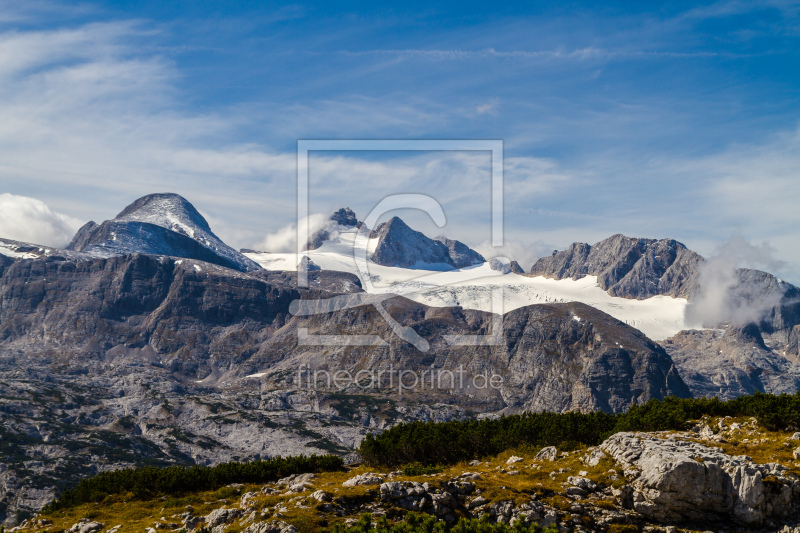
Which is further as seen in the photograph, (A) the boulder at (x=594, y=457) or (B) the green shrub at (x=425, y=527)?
(A) the boulder at (x=594, y=457)

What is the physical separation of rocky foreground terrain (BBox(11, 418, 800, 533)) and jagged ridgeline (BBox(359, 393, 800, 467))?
44.7ft

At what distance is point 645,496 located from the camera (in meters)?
66.2

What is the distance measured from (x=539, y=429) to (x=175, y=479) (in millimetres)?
51044

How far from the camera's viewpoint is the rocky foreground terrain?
62.3 metres

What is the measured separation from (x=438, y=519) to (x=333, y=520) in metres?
10.0

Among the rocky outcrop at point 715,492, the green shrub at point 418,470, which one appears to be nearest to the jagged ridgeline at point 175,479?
the green shrub at point 418,470

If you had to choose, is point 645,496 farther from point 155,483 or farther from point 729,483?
→ point 155,483

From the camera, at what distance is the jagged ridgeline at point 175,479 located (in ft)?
262

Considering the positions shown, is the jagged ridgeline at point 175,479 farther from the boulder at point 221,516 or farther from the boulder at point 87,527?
the boulder at point 221,516

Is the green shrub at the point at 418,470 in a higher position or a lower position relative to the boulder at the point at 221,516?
higher

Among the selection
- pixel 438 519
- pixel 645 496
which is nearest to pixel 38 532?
pixel 438 519

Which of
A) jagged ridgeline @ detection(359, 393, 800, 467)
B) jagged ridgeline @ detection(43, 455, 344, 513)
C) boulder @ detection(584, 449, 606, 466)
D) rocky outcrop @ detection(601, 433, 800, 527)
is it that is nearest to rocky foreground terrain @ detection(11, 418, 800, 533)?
rocky outcrop @ detection(601, 433, 800, 527)

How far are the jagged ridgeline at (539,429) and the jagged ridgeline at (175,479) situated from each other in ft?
46.5

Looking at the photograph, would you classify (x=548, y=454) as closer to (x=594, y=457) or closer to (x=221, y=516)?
(x=594, y=457)
